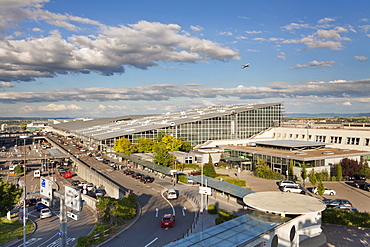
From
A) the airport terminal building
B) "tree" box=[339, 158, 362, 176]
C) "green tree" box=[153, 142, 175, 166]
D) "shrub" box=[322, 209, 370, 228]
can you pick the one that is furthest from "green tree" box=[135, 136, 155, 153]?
"shrub" box=[322, 209, 370, 228]

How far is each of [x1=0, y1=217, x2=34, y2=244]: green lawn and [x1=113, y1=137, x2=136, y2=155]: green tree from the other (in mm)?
34454

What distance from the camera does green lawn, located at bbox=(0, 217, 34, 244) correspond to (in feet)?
81.9

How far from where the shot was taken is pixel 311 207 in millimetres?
21453

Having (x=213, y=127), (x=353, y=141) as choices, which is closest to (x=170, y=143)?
(x=213, y=127)

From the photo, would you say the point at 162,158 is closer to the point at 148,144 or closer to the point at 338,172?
the point at 148,144

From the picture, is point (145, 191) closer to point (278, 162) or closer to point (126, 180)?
point (126, 180)

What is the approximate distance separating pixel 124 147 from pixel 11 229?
38426 millimetres

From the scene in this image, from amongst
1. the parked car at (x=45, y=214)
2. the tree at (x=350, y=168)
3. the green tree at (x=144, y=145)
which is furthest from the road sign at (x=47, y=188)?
the green tree at (x=144, y=145)

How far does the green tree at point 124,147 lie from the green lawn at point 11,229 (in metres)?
34.5

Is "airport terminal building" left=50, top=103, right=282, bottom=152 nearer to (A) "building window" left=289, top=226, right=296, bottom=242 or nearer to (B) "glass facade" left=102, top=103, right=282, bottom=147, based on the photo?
(B) "glass facade" left=102, top=103, right=282, bottom=147

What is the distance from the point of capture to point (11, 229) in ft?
90.1

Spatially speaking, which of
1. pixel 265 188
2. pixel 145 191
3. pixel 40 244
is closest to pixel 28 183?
pixel 145 191

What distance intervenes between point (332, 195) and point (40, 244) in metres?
33.0

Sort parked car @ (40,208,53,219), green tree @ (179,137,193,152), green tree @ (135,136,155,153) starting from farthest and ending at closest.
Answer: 1. green tree @ (179,137,193,152)
2. green tree @ (135,136,155,153)
3. parked car @ (40,208,53,219)
